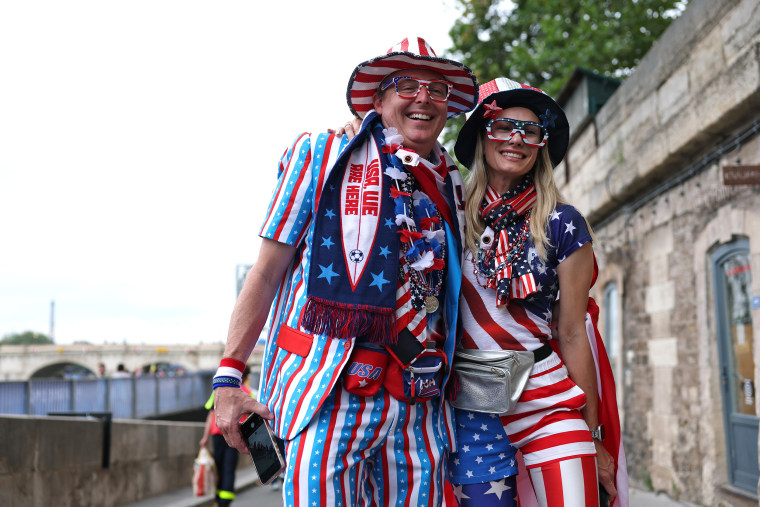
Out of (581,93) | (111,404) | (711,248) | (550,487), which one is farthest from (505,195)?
(111,404)

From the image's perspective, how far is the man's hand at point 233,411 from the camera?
7.36 feet

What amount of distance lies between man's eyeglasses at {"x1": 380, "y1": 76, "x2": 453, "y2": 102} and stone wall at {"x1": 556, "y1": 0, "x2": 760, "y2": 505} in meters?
4.25

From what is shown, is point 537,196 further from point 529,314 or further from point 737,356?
point 737,356

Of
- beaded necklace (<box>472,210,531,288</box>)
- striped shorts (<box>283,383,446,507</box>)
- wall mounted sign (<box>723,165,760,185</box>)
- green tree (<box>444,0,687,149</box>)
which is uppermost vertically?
green tree (<box>444,0,687,149</box>)

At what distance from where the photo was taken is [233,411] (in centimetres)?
224

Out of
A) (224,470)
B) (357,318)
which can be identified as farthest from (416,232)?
(224,470)

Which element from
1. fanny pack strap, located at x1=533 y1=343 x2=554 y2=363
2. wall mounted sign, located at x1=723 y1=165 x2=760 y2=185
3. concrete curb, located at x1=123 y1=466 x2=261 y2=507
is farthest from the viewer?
concrete curb, located at x1=123 y1=466 x2=261 y2=507

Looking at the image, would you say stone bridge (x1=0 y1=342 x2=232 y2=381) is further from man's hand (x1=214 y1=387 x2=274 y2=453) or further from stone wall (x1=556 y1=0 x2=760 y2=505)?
man's hand (x1=214 y1=387 x2=274 y2=453)

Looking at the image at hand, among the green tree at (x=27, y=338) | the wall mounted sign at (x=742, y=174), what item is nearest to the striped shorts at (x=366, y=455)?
the wall mounted sign at (x=742, y=174)

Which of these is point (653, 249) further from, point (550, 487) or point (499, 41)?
point (499, 41)

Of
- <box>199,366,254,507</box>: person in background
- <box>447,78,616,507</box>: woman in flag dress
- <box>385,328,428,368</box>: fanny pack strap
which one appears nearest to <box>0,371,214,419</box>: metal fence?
<box>199,366,254,507</box>: person in background

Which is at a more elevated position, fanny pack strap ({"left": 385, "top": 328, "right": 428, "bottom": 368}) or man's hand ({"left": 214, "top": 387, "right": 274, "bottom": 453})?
fanny pack strap ({"left": 385, "top": 328, "right": 428, "bottom": 368})

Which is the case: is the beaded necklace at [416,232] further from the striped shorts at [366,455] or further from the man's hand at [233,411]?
the man's hand at [233,411]

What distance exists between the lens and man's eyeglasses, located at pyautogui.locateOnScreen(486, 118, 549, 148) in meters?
2.81
